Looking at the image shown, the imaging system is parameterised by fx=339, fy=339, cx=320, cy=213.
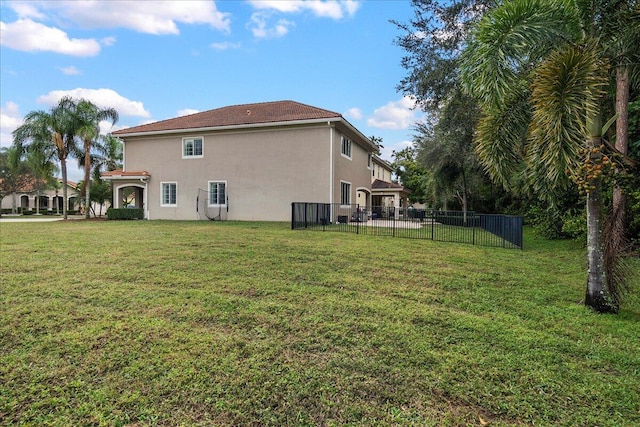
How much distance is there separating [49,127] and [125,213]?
7.71 metres

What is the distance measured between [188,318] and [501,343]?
3.49m

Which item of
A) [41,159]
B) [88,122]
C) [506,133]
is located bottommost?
[506,133]

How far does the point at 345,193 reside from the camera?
795 inches

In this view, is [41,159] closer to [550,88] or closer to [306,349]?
[306,349]

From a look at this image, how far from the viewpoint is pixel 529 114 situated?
5426mm

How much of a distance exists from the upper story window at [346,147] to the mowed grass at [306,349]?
46.2 ft

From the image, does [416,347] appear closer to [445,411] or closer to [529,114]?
[445,411]

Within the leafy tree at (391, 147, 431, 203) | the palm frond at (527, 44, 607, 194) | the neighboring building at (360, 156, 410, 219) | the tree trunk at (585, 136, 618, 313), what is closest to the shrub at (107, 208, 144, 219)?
the neighboring building at (360, 156, 410, 219)

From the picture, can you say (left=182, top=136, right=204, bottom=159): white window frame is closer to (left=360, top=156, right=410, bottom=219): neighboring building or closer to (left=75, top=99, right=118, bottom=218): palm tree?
(left=75, top=99, right=118, bottom=218): palm tree

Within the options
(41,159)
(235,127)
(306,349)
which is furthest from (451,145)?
(41,159)

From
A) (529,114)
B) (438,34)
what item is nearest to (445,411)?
(529,114)

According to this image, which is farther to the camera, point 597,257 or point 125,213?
point 125,213

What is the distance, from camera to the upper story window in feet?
64.5

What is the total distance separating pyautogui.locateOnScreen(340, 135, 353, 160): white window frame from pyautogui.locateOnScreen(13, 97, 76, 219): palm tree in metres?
17.9
